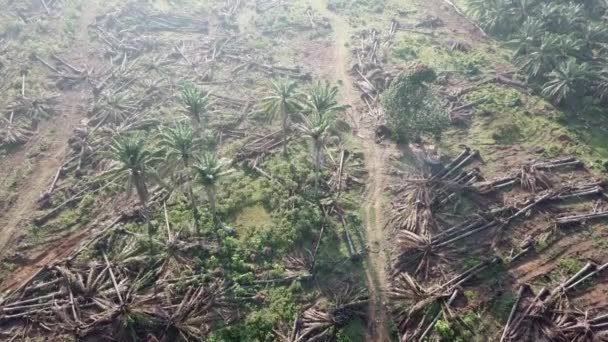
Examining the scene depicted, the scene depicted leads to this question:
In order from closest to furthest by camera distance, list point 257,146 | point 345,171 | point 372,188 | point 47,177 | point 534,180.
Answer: point 534,180
point 372,188
point 47,177
point 345,171
point 257,146

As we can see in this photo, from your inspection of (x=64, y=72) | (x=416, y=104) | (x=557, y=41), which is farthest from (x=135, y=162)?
(x=557, y=41)

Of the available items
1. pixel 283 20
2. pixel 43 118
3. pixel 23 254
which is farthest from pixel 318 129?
pixel 283 20

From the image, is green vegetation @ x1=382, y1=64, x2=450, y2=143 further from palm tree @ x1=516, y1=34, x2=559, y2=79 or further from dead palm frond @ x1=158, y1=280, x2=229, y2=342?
dead palm frond @ x1=158, y1=280, x2=229, y2=342

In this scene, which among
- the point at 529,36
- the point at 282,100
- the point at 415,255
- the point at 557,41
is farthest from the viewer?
the point at 529,36

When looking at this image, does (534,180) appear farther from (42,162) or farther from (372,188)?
(42,162)

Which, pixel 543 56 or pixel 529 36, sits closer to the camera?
pixel 543 56

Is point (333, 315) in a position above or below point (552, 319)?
below

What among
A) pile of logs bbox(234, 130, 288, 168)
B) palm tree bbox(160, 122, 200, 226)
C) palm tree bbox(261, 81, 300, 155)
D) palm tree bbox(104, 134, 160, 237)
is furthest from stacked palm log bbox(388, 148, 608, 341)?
palm tree bbox(104, 134, 160, 237)

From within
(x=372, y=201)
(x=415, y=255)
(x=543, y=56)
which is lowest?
(x=372, y=201)
